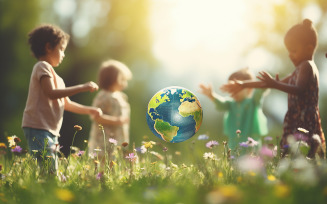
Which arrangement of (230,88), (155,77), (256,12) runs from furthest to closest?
(155,77) → (256,12) → (230,88)

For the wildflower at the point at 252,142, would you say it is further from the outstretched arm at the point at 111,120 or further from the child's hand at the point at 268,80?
the outstretched arm at the point at 111,120

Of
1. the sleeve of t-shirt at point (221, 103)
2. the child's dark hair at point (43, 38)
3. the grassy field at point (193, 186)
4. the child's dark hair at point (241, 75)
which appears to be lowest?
the grassy field at point (193, 186)

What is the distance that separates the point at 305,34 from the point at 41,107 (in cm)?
356

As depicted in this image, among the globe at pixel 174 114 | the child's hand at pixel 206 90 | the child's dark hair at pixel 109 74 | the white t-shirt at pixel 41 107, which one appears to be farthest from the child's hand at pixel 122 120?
the white t-shirt at pixel 41 107

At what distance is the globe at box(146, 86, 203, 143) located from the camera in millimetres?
4559

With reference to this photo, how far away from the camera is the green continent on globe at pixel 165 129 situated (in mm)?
4578

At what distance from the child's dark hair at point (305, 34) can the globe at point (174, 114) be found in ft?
5.31

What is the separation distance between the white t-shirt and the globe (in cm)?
126

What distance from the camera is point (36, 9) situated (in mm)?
15844

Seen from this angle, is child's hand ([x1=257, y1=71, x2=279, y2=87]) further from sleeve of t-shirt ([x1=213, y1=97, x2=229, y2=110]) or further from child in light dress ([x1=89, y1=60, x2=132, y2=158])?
child in light dress ([x1=89, y1=60, x2=132, y2=158])

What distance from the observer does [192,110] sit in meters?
4.63

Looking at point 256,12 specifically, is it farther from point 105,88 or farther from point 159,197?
point 159,197

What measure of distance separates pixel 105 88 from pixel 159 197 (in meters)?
4.69

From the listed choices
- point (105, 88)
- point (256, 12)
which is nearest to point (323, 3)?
point (256, 12)
